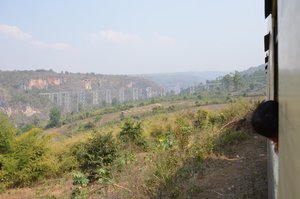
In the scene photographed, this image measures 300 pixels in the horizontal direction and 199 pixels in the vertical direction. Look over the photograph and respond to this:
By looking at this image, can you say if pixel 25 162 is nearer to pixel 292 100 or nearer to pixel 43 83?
A: pixel 292 100

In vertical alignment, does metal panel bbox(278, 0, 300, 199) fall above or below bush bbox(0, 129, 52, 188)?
above

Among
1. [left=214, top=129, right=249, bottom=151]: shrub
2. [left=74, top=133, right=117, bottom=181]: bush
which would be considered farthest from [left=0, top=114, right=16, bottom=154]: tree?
[left=214, top=129, right=249, bottom=151]: shrub

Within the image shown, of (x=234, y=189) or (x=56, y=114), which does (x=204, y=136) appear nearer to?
(x=234, y=189)

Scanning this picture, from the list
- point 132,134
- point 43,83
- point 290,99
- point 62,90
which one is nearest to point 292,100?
point 290,99

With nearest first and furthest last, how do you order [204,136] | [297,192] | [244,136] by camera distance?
1. [297,192]
2. [204,136]
3. [244,136]

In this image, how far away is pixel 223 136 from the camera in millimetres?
9219

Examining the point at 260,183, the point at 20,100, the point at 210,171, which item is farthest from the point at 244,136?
the point at 20,100

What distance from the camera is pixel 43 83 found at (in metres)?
125

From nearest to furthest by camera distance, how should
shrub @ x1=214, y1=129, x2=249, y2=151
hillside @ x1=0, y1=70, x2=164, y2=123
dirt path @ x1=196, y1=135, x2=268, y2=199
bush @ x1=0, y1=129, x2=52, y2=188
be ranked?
1. dirt path @ x1=196, y1=135, x2=268, y2=199
2. shrub @ x1=214, y1=129, x2=249, y2=151
3. bush @ x1=0, y1=129, x2=52, y2=188
4. hillside @ x1=0, y1=70, x2=164, y2=123

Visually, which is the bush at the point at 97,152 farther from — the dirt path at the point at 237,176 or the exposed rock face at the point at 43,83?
the exposed rock face at the point at 43,83

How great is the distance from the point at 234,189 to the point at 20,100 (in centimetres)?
9958

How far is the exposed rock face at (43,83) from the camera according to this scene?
394 feet

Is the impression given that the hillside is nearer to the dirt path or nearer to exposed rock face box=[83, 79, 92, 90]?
exposed rock face box=[83, 79, 92, 90]

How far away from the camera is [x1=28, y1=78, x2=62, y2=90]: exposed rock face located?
120 m
